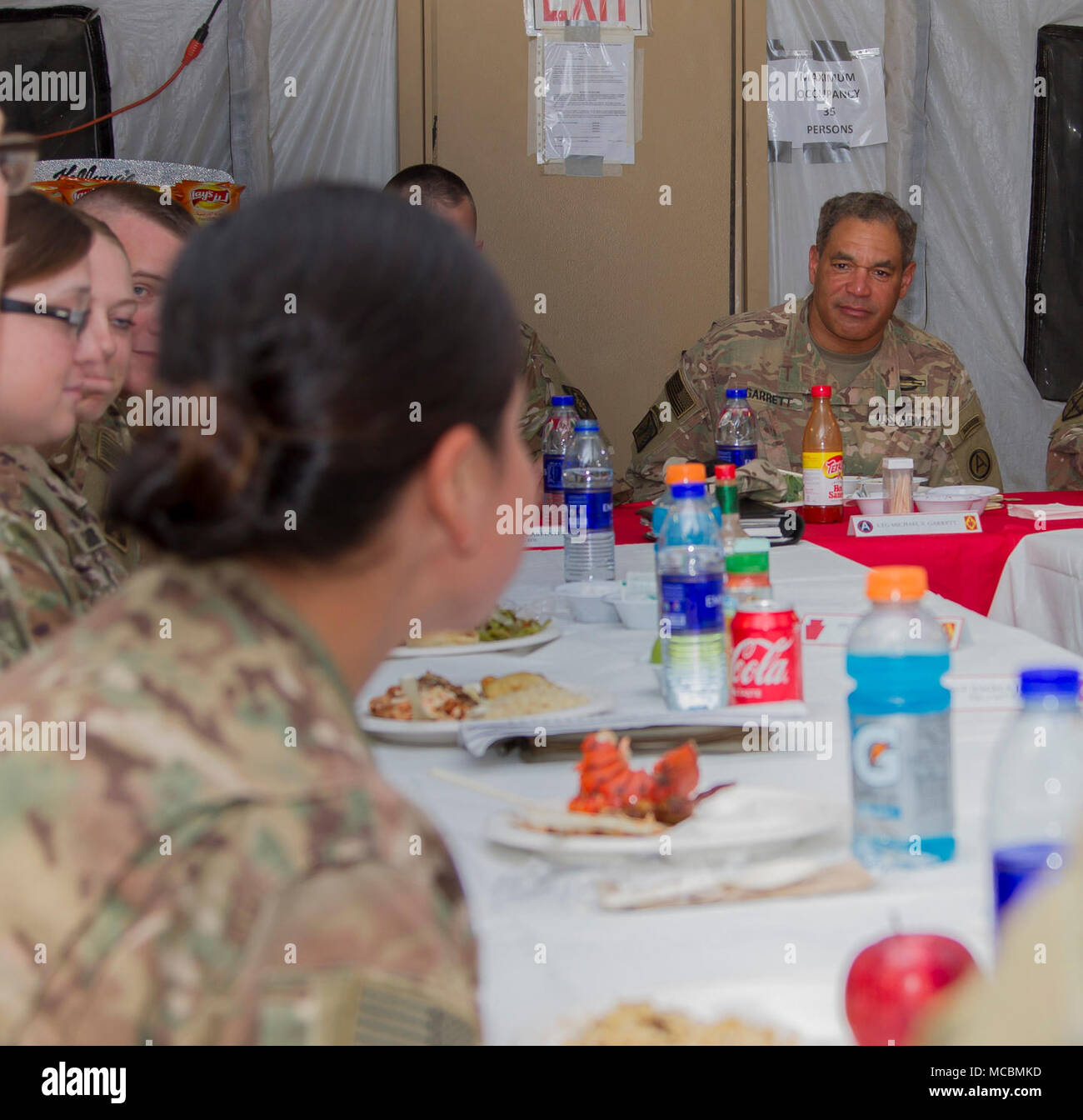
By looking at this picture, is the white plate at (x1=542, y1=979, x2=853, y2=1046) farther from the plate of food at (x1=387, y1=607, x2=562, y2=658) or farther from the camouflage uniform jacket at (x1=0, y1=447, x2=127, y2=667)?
the plate of food at (x1=387, y1=607, x2=562, y2=658)

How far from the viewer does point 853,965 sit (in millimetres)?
721

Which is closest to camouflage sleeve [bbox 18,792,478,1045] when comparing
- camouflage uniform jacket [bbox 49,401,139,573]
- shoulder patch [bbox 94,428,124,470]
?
camouflage uniform jacket [bbox 49,401,139,573]

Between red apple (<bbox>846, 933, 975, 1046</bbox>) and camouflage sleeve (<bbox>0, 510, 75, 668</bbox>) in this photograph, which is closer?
red apple (<bbox>846, 933, 975, 1046</bbox>)

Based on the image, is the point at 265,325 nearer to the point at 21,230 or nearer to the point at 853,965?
the point at 853,965

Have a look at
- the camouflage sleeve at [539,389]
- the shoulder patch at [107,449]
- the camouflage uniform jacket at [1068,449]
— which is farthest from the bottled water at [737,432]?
the shoulder patch at [107,449]

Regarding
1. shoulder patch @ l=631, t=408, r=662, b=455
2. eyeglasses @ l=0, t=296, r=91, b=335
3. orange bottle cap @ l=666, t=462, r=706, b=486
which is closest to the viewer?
orange bottle cap @ l=666, t=462, r=706, b=486

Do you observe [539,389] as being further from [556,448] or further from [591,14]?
[591,14]

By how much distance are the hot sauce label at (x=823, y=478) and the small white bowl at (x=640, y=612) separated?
998 mm

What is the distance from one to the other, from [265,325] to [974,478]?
3.08 m

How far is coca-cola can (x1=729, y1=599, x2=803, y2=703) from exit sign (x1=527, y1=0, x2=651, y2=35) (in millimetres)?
3373

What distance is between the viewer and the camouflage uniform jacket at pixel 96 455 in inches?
85.7

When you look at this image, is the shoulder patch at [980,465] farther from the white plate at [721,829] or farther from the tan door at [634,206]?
the white plate at [721,829]

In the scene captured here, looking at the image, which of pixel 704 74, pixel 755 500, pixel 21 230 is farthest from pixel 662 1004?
pixel 704 74

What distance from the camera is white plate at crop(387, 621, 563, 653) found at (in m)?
1.75
